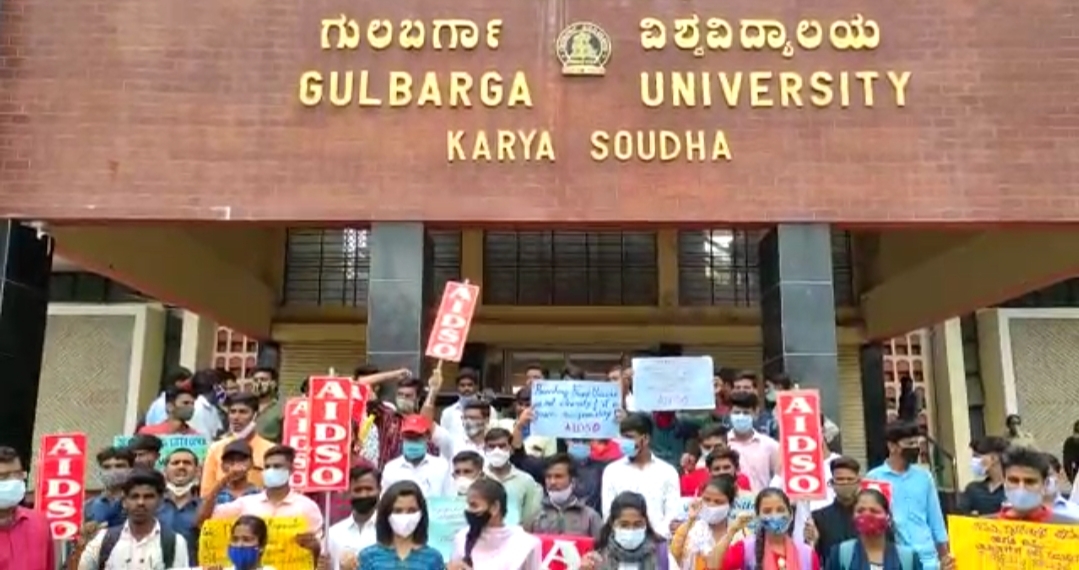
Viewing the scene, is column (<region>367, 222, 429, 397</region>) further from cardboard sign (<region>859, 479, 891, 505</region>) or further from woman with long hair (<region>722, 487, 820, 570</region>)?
woman with long hair (<region>722, 487, 820, 570</region>)

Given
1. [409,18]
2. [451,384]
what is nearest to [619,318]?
[451,384]

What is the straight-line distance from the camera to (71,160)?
843cm

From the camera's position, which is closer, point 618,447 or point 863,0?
point 618,447

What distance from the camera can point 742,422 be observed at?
650 cm

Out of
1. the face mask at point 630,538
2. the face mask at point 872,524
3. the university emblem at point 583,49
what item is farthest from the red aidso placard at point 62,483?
the university emblem at point 583,49

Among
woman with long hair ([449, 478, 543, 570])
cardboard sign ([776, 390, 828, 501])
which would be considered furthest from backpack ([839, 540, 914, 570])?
woman with long hair ([449, 478, 543, 570])

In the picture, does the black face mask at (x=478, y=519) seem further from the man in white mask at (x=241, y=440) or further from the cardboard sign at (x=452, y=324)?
the cardboard sign at (x=452, y=324)

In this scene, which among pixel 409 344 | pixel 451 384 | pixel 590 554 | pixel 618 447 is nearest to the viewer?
pixel 590 554

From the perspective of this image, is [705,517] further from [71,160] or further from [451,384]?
[451,384]

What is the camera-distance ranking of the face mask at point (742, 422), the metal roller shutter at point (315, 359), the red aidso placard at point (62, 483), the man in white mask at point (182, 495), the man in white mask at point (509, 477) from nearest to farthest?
the man in white mask at point (182, 495) → the red aidso placard at point (62, 483) → the man in white mask at point (509, 477) → the face mask at point (742, 422) → the metal roller shutter at point (315, 359)

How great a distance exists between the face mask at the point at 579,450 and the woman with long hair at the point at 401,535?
7.55 ft

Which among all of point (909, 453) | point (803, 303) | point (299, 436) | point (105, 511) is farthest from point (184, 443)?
point (803, 303)

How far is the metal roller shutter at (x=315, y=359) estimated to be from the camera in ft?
39.1

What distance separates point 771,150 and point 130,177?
505 cm
